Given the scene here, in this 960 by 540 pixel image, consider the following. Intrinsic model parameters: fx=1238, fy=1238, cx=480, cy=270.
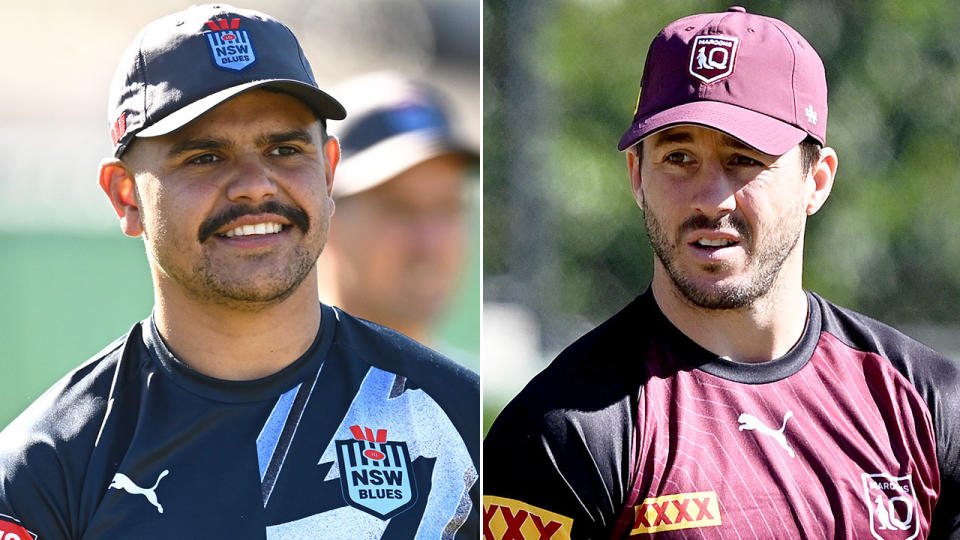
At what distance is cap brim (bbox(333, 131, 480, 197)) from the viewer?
221cm

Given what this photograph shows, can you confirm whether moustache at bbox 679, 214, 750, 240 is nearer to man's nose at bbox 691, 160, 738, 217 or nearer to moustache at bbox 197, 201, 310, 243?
man's nose at bbox 691, 160, 738, 217

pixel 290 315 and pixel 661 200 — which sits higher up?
pixel 661 200

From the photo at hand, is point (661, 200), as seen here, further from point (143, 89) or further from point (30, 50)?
point (30, 50)

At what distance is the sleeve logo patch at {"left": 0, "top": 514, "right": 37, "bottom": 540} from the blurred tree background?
2321mm

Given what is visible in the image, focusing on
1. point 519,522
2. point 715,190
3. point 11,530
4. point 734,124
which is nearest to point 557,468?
point 519,522

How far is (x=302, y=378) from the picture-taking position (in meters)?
2.18

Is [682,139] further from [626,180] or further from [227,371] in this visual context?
[626,180]

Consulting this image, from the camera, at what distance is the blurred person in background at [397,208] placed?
86.1 inches

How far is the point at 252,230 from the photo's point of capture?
82.7 inches

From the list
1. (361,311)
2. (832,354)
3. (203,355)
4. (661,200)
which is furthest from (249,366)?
(832,354)

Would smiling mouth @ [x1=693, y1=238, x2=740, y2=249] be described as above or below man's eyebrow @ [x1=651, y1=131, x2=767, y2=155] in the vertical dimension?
below

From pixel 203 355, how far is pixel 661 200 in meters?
0.96

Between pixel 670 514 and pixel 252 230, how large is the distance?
914 mm

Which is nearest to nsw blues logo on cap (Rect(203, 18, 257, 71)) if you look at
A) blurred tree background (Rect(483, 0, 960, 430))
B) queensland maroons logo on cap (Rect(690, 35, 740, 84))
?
queensland maroons logo on cap (Rect(690, 35, 740, 84))
